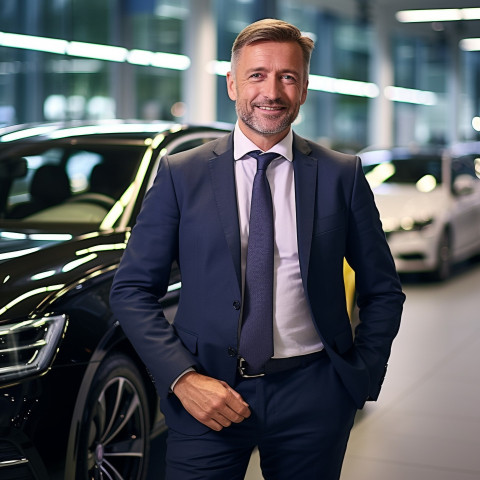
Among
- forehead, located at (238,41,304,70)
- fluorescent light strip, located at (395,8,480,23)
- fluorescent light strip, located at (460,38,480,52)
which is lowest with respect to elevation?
forehead, located at (238,41,304,70)

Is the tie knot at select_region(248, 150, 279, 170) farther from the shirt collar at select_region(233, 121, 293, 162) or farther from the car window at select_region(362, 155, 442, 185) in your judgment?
the car window at select_region(362, 155, 442, 185)

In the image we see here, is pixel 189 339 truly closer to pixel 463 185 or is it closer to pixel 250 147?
pixel 250 147

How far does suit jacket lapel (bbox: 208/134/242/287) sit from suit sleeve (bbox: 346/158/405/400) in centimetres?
32

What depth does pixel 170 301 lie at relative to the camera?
4.28 metres

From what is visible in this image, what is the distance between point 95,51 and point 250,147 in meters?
13.8

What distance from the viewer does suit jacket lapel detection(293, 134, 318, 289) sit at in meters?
2.40

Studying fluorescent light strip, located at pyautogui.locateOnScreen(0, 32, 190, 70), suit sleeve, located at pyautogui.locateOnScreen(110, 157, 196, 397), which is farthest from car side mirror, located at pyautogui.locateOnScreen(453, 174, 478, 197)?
suit sleeve, located at pyautogui.locateOnScreen(110, 157, 196, 397)

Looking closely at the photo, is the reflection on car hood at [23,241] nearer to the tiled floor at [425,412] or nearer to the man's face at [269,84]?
the tiled floor at [425,412]

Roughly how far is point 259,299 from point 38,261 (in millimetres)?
1655

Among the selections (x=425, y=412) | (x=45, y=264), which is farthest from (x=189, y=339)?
(x=425, y=412)

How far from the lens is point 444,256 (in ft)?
36.8

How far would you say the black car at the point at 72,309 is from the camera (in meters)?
3.37

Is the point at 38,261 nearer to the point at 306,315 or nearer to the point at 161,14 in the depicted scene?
the point at 306,315

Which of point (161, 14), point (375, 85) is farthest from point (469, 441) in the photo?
point (375, 85)
